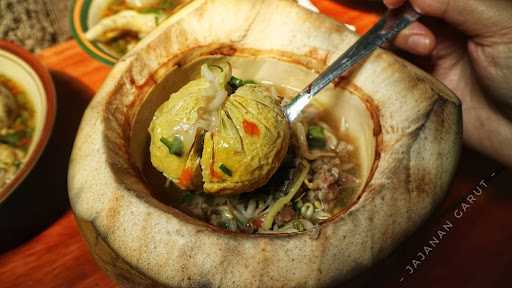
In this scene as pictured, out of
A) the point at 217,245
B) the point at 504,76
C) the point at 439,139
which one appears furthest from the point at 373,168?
the point at 504,76

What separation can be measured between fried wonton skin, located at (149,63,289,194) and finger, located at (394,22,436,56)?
59 centimetres

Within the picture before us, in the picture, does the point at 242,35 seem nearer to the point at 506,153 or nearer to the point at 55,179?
the point at 55,179

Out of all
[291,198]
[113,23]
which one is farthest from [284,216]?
[113,23]

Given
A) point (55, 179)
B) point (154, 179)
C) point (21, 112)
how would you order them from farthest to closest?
point (21, 112) → point (55, 179) → point (154, 179)

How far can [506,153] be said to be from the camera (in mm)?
1152

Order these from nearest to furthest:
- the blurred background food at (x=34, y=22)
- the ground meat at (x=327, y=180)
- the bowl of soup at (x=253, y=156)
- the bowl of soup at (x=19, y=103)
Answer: the bowl of soup at (x=253, y=156)
the ground meat at (x=327, y=180)
the bowl of soup at (x=19, y=103)
the blurred background food at (x=34, y=22)

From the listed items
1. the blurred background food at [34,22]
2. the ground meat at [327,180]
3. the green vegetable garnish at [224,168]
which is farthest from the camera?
the blurred background food at [34,22]

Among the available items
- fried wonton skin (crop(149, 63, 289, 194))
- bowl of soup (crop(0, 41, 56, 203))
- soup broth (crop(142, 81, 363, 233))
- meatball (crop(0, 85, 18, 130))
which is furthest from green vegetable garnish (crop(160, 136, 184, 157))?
meatball (crop(0, 85, 18, 130))

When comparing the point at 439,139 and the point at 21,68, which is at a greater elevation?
the point at 439,139

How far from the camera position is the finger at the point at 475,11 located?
961 mm

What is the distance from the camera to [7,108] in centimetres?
123

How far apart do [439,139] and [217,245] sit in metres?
0.39

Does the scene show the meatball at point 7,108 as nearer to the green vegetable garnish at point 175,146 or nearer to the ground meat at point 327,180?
the green vegetable garnish at point 175,146

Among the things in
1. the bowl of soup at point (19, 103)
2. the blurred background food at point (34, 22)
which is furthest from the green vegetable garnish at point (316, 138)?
the blurred background food at point (34, 22)
